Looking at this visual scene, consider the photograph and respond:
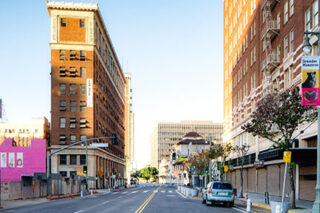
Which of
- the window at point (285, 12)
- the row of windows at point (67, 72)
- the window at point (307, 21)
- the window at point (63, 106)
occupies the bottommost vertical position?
the window at point (63, 106)

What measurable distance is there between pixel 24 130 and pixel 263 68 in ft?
302

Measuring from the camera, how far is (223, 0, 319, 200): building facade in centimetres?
3319

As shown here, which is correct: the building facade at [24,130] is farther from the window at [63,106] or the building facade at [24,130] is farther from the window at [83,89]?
the window at [83,89]

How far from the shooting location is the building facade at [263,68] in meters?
33.2

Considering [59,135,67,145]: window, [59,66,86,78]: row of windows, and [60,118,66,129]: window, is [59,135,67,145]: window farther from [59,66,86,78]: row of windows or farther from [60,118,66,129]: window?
[59,66,86,78]: row of windows

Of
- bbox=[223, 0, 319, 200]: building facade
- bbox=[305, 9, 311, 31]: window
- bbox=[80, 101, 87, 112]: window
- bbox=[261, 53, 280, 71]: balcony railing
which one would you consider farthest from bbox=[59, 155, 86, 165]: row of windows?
bbox=[305, 9, 311, 31]: window

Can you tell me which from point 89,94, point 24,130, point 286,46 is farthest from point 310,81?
point 24,130

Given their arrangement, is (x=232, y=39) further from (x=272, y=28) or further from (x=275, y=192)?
(x=275, y=192)

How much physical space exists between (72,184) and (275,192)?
1094 inches

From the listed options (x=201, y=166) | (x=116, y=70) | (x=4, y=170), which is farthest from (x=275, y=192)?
(x=116, y=70)

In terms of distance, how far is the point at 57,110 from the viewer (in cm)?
7556

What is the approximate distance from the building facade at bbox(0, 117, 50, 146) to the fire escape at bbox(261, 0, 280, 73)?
273ft

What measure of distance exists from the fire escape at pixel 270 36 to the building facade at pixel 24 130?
8321 cm

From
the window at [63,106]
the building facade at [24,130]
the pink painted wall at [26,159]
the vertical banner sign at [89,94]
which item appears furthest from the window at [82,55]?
the building facade at [24,130]
